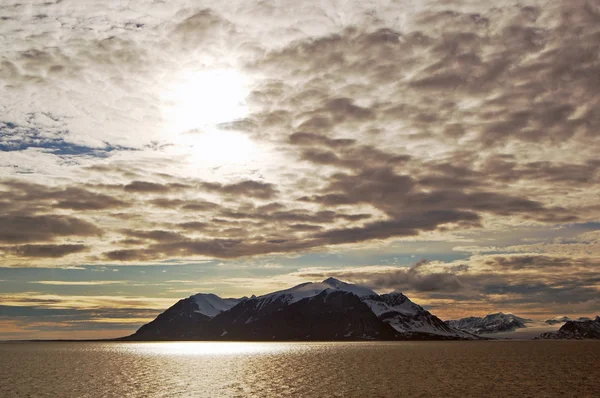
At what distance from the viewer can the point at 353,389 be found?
104 metres

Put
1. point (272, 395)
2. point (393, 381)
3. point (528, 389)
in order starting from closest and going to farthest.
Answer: point (272, 395), point (528, 389), point (393, 381)

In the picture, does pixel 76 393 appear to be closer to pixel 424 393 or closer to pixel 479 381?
pixel 424 393

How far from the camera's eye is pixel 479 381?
117188 mm

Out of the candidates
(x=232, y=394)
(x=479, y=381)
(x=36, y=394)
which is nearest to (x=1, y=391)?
(x=36, y=394)

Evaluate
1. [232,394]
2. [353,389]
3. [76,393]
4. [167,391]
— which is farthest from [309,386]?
[76,393]

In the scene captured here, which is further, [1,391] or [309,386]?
[309,386]

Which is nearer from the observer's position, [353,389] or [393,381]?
[353,389]

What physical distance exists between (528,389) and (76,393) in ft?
274

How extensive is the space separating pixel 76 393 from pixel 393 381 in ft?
211

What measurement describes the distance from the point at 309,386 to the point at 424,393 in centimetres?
2541

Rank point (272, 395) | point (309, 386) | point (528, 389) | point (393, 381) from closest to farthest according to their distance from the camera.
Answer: point (272, 395) → point (528, 389) → point (309, 386) → point (393, 381)

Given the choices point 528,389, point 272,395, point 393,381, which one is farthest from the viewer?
point 393,381

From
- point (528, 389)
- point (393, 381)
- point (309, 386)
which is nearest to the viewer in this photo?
point (528, 389)

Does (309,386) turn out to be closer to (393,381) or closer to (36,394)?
(393,381)
